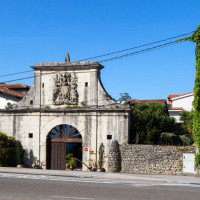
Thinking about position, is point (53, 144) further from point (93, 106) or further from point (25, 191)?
point (25, 191)

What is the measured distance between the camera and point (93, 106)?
26391mm

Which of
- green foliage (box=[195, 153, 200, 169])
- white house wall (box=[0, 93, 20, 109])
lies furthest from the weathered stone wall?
white house wall (box=[0, 93, 20, 109])

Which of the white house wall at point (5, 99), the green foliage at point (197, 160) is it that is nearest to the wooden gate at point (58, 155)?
the white house wall at point (5, 99)

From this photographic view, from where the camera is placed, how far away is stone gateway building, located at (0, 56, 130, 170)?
85.1 feet

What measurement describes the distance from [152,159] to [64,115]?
7205mm

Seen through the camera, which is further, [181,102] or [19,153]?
[181,102]

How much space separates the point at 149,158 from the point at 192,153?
2.76 metres

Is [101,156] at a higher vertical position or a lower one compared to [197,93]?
lower

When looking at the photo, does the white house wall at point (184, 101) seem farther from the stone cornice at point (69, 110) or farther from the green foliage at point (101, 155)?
the green foliage at point (101, 155)

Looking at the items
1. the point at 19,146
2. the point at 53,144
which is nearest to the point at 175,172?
the point at 53,144

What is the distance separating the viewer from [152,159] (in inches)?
938

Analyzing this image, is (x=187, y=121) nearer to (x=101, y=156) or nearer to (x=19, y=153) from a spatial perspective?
(x=101, y=156)

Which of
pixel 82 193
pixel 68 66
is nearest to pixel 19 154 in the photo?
pixel 68 66

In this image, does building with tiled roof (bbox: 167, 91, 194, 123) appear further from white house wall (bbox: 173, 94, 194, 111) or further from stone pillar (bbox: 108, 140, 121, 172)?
stone pillar (bbox: 108, 140, 121, 172)
